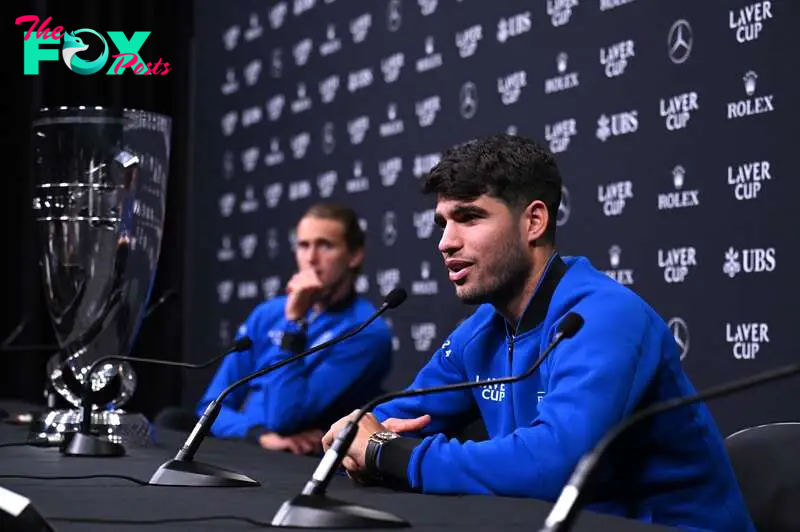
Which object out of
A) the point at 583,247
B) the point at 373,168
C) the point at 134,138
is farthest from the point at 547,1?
the point at 134,138

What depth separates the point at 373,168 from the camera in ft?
15.1

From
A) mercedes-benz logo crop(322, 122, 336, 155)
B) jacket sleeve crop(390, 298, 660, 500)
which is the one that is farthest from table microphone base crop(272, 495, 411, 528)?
mercedes-benz logo crop(322, 122, 336, 155)

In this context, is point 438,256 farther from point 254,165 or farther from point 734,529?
point 734,529

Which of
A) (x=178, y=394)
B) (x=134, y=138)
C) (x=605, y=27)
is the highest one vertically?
(x=605, y=27)

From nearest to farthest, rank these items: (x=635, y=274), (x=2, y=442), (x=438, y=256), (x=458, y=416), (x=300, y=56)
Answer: (x=458, y=416), (x=2, y=442), (x=635, y=274), (x=438, y=256), (x=300, y=56)

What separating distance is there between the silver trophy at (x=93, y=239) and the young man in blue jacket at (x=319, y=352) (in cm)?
102

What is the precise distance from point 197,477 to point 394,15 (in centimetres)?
312

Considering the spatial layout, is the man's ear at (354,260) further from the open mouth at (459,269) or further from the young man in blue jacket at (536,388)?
the open mouth at (459,269)

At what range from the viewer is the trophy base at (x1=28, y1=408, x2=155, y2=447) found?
2436 millimetres

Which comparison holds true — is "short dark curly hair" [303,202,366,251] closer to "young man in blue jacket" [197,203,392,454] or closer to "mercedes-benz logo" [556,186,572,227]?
"young man in blue jacket" [197,203,392,454]

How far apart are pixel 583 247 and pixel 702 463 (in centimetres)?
179

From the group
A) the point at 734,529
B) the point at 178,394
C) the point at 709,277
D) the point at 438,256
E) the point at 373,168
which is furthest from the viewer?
the point at 178,394

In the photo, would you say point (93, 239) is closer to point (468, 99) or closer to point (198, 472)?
point (198, 472)

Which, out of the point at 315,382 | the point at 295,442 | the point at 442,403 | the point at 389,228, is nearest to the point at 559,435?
the point at 442,403
